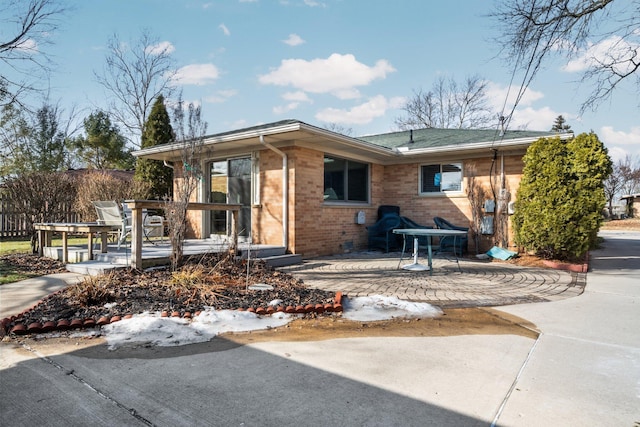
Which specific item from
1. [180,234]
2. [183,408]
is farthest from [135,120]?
[183,408]

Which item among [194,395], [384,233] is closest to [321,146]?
[384,233]

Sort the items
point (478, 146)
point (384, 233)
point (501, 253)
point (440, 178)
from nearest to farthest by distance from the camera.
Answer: point (501, 253)
point (478, 146)
point (384, 233)
point (440, 178)

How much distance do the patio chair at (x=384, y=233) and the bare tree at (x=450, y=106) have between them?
21.4 metres

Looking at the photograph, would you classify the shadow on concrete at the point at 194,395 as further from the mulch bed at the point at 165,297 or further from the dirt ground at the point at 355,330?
the mulch bed at the point at 165,297

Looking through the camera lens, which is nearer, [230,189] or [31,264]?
[31,264]

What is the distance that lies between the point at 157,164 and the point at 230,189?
614 centimetres

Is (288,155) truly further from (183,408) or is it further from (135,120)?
(135,120)

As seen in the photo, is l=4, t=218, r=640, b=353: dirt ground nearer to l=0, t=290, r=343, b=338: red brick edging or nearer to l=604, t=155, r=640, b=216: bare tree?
l=0, t=290, r=343, b=338: red brick edging

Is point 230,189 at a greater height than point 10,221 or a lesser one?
greater

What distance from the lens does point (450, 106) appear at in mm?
30641

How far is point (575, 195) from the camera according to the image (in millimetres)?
8070

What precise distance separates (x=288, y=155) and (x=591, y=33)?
21.8 feet

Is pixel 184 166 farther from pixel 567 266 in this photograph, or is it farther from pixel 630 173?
pixel 630 173

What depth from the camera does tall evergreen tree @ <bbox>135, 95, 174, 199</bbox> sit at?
1473cm
